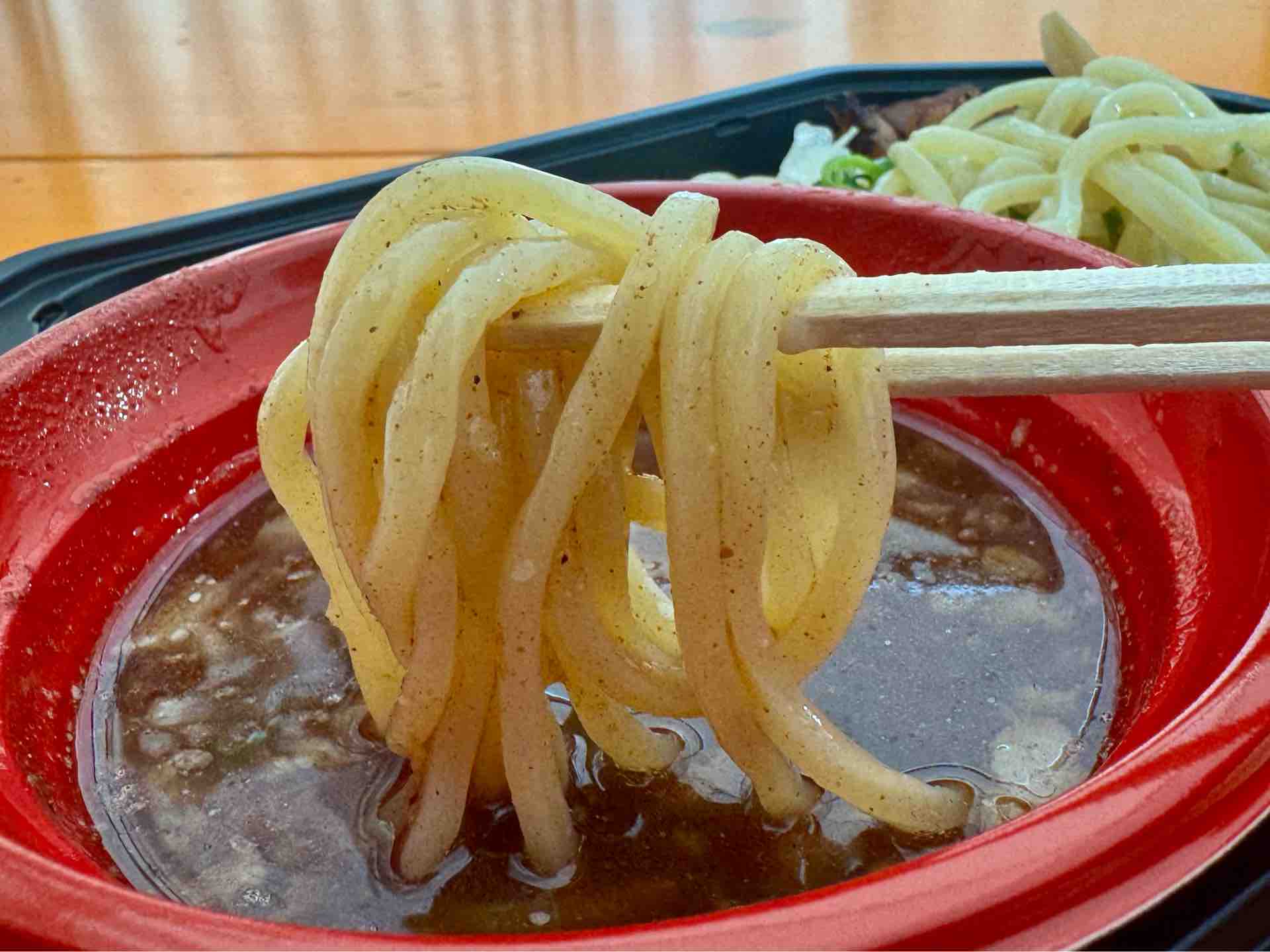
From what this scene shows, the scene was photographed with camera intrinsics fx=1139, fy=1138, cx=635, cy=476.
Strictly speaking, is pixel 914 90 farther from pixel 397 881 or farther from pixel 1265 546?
pixel 397 881

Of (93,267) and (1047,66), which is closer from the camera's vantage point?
(93,267)

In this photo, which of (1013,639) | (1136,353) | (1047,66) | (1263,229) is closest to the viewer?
(1136,353)

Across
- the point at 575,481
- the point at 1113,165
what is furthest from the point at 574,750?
the point at 1113,165

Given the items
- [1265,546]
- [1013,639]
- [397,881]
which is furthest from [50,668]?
[1265,546]

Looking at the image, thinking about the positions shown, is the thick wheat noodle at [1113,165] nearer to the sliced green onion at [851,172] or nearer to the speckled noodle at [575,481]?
the sliced green onion at [851,172]

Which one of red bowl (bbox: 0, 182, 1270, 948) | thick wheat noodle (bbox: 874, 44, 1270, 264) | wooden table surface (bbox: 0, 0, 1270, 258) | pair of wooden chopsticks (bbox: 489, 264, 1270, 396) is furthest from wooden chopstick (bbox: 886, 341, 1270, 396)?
wooden table surface (bbox: 0, 0, 1270, 258)

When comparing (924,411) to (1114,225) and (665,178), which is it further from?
(665,178)

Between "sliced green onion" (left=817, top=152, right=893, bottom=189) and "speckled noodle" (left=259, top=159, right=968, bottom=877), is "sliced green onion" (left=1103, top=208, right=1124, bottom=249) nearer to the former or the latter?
"sliced green onion" (left=817, top=152, right=893, bottom=189)
